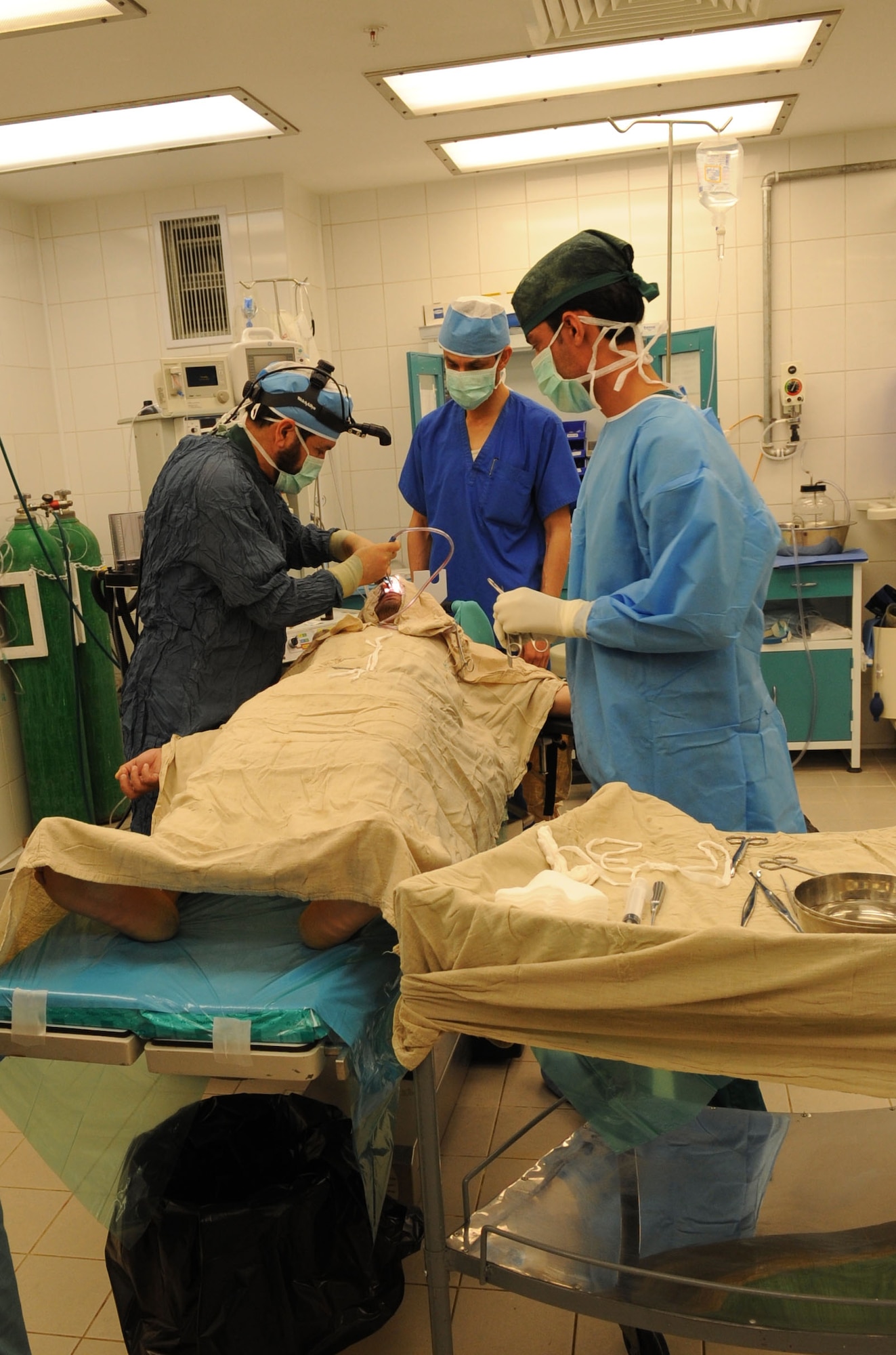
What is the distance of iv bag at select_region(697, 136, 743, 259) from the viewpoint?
11.1 feet

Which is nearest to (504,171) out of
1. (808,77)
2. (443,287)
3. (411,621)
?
(443,287)

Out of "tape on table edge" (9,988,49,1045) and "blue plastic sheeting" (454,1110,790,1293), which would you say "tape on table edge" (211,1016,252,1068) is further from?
"blue plastic sheeting" (454,1110,790,1293)

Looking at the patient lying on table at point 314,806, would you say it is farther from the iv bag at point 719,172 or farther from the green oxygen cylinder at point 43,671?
the green oxygen cylinder at point 43,671

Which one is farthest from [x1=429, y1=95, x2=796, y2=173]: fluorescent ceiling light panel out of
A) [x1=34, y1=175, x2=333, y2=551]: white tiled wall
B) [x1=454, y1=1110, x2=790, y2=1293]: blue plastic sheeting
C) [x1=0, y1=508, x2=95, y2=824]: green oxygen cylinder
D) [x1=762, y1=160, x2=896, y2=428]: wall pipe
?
[x1=454, y1=1110, x2=790, y2=1293]: blue plastic sheeting

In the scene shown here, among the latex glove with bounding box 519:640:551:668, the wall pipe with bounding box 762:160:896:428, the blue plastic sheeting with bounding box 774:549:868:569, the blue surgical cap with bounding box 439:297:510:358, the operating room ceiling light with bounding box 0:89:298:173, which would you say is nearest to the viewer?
the latex glove with bounding box 519:640:551:668

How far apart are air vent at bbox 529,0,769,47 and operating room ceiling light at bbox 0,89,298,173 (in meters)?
1.21

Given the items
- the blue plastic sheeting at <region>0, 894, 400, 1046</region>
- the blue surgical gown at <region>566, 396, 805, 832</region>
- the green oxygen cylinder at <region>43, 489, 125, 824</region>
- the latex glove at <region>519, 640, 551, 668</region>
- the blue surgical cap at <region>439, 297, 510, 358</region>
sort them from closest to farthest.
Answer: the blue plastic sheeting at <region>0, 894, 400, 1046</region> < the blue surgical gown at <region>566, 396, 805, 832</region> < the latex glove at <region>519, 640, 551, 668</region> < the blue surgical cap at <region>439, 297, 510, 358</region> < the green oxygen cylinder at <region>43, 489, 125, 824</region>

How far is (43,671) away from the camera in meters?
4.35

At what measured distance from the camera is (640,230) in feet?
16.1

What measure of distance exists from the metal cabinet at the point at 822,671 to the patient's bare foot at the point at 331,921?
3.31 metres

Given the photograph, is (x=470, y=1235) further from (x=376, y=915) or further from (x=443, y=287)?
(x=443, y=287)

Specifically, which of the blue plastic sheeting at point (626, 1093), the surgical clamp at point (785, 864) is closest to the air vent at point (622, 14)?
the surgical clamp at point (785, 864)

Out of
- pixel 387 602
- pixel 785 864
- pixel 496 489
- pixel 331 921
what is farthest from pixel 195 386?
pixel 785 864

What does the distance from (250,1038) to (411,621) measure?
1.33 m
